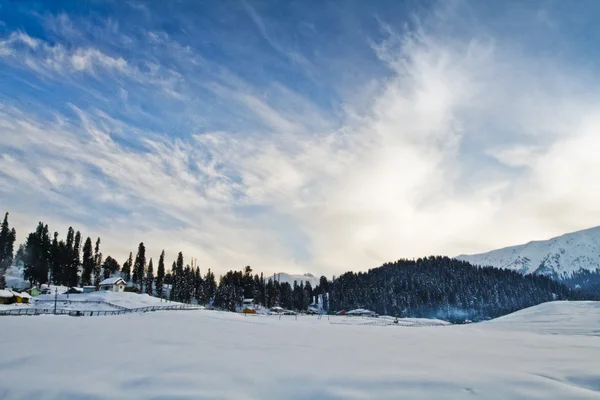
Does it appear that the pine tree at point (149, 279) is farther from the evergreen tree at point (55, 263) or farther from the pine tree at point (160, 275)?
the evergreen tree at point (55, 263)

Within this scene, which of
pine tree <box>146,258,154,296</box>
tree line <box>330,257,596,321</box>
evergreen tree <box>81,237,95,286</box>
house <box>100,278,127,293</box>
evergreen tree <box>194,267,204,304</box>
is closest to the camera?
house <box>100,278,127,293</box>

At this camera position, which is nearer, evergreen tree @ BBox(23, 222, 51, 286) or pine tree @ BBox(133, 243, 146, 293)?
evergreen tree @ BBox(23, 222, 51, 286)

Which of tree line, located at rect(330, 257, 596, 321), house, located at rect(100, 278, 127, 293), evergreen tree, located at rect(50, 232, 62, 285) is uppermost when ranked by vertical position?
evergreen tree, located at rect(50, 232, 62, 285)

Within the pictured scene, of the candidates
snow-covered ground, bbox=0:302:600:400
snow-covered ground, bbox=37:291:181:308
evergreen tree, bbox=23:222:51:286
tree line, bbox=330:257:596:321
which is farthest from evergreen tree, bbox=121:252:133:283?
snow-covered ground, bbox=0:302:600:400

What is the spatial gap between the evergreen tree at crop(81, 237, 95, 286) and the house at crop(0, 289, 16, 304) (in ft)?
158

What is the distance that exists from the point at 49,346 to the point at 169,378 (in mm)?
9436

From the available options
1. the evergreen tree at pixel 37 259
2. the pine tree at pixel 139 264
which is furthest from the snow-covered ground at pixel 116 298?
the pine tree at pixel 139 264

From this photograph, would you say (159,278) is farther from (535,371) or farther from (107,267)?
(535,371)

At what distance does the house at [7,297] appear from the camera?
6121cm

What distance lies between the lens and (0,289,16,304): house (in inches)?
2410

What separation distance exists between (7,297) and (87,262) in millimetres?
51069

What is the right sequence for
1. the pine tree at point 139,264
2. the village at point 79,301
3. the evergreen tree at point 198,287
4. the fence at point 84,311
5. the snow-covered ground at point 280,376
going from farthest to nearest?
1. the pine tree at point 139,264
2. the evergreen tree at point 198,287
3. the village at point 79,301
4. the fence at point 84,311
5. the snow-covered ground at point 280,376

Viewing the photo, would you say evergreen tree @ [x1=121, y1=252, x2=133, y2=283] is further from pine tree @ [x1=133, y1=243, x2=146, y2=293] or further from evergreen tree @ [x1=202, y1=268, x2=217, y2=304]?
evergreen tree @ [x1=202, y1=268, x2=217, y2=304]

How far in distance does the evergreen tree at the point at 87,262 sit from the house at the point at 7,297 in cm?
4831
